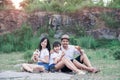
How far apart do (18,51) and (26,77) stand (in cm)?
859

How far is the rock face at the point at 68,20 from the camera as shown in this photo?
18.5 m

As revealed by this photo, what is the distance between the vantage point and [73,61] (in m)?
8.71

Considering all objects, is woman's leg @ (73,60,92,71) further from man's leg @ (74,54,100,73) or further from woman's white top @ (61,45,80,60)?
woman's white top @ (61,45,80,60)

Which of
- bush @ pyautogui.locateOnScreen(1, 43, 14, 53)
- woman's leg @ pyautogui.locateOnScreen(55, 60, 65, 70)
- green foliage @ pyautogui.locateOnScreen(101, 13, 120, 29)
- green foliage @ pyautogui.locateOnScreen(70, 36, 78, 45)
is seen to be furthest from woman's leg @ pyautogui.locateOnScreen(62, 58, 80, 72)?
green foliage @ pyautogui.locateOnScreen(101, 13, 120, 29)

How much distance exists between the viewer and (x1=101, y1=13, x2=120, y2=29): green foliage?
18688mm

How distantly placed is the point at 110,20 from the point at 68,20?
2.11 metres

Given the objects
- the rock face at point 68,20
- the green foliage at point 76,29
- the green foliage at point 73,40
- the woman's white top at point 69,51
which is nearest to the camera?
the woman's white top at point 69,51

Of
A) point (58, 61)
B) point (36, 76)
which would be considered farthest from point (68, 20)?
point (36, 76)

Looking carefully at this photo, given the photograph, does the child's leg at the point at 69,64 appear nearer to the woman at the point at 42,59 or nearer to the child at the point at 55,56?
the child at the point at 55,56

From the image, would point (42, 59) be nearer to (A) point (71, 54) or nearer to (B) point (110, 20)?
(A) point (71, 54)

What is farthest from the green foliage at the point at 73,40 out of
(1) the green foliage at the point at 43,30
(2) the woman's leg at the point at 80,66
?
(2) the woman's leg at the point at 80,66

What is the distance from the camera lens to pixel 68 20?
1889 centimetres

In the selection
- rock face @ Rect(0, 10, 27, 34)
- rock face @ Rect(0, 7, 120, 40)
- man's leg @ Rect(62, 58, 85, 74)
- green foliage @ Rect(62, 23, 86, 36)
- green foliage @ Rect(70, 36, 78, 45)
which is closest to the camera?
man's leg @ Rect(62, 58, 85, 74)

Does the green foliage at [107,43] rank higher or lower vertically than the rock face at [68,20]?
lower
